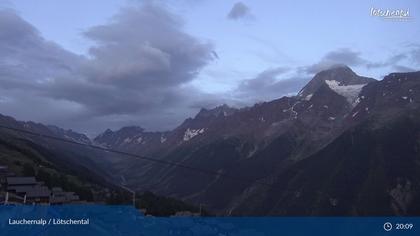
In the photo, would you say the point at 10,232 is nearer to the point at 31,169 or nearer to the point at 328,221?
the point at 328,221

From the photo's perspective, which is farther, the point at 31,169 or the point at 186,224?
the point at 31,169

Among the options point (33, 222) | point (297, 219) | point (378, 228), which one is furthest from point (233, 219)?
point (33, 222)

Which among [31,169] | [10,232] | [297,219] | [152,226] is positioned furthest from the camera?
[31,169]

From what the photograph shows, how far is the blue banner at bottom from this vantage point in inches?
1240

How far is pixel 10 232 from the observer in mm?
30844

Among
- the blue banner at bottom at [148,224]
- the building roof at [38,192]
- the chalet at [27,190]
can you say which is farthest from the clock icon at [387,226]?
the building roof at [38,192]

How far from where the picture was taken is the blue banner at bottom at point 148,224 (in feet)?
103

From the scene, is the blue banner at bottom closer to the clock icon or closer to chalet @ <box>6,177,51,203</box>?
the clock icon

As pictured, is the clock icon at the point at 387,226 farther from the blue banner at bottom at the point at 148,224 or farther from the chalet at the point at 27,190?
the chalet at the point at 27,190

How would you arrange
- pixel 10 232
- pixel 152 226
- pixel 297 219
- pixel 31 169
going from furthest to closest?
pixel 31 169 < pixel 152 226 < pixel 297 219 < pixel 10 232

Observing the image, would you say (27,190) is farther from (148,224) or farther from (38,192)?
(148,224)

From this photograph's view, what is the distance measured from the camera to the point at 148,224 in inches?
1438

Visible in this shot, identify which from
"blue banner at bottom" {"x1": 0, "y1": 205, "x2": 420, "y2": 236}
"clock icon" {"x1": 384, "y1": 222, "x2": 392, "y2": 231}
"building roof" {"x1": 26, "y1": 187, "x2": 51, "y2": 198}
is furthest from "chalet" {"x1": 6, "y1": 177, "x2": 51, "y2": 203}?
"clock icon" {"x1": 384, "y1": 222, "x2": 392, "y2": 231}

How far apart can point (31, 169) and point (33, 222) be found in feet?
452
